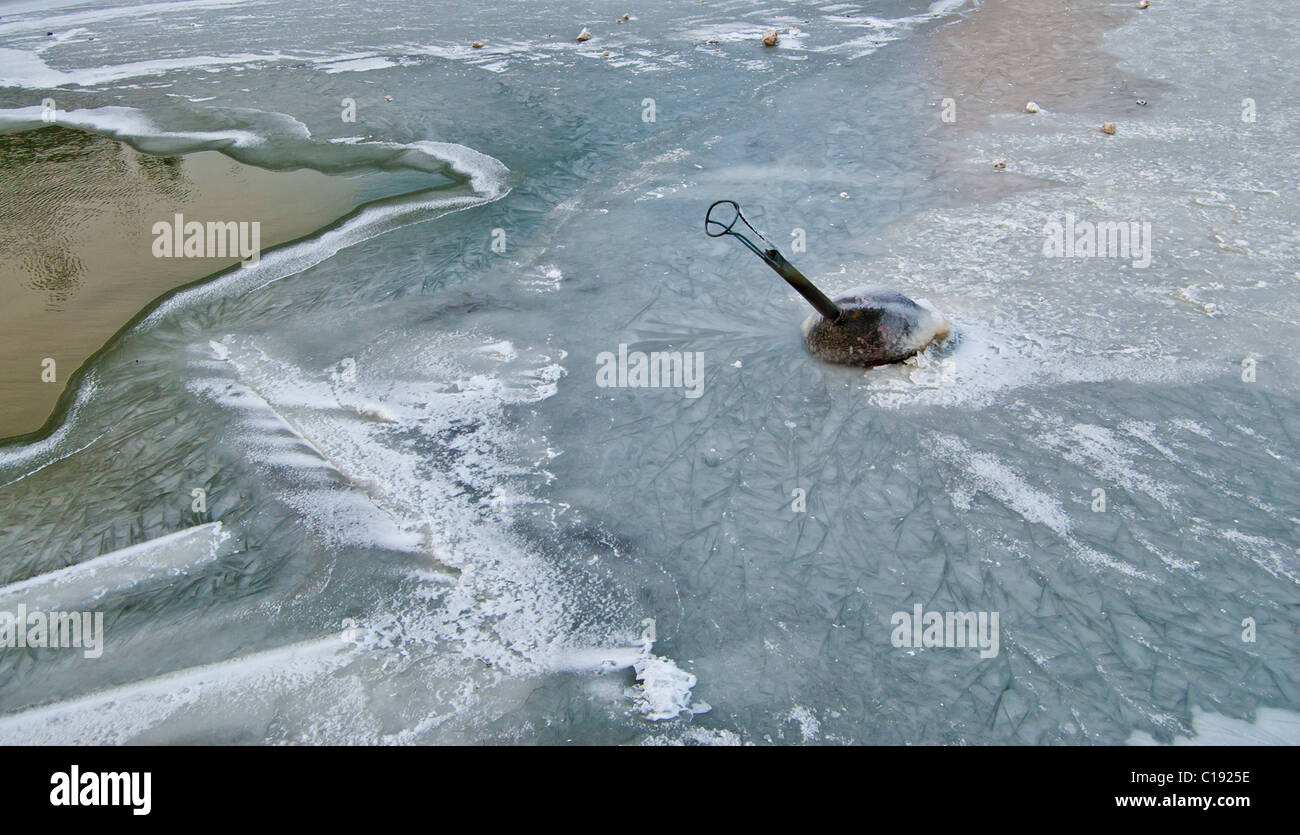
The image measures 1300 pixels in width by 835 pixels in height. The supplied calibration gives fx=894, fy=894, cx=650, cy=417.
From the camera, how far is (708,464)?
3691 millimetres

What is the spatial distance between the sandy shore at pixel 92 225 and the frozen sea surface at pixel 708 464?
0.30m

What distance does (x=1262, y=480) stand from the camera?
133 inches

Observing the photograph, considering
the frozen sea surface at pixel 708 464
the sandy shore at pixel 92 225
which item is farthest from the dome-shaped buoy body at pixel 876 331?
the sandy shore at pixel 92 225

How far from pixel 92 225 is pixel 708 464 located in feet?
16.1

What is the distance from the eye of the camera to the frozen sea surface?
9.11 feet

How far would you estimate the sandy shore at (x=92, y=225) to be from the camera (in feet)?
15.6

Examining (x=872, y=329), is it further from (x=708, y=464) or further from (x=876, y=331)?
(x=708, y=464)

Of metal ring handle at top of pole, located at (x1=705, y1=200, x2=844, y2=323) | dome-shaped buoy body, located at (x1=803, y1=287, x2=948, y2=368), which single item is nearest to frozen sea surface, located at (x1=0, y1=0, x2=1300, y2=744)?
dome-shaped buoy body, located at (x1=803, y1=287, x2=948, y2=368)

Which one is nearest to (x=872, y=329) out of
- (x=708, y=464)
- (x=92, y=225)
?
(x=708, y=464)

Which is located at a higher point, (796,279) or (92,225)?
(796,279)

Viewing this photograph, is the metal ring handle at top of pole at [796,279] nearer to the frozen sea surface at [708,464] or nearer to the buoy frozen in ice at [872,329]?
the buoy frozen in ice at [872,329]

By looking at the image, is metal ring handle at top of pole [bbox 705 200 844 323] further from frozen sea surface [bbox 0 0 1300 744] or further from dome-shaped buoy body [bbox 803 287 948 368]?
frozen sea surface [bbox 0 0 1300 744]
